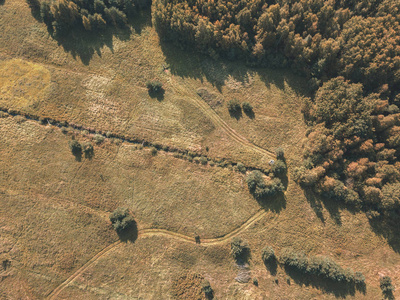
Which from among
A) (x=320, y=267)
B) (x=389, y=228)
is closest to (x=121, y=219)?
(x=320, y=267)

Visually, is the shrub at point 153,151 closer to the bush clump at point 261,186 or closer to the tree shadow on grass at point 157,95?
the tree shadow on grass at point 157,95

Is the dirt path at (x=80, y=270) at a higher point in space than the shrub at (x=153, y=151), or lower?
lower

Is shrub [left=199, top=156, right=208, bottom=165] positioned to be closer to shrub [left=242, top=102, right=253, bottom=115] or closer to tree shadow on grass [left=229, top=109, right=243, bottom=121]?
tree shadow on grass [left=229, top=109, right=243, bottom=121]

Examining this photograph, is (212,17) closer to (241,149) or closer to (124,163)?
(241,149)

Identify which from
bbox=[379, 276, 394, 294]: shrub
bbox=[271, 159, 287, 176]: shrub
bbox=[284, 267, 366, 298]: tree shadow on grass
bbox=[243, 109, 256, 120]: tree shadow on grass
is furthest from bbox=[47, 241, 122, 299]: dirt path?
bbox=[379, 276, 394, 294]: shrub

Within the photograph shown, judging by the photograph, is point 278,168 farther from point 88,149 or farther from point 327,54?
point 88,149

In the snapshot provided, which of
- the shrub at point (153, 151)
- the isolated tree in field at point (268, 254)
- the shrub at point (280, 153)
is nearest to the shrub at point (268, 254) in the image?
the isolated tree in field at point (268, 254)
